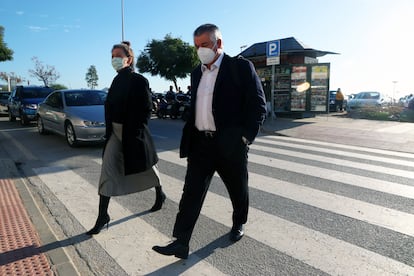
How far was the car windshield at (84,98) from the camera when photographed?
978 cm

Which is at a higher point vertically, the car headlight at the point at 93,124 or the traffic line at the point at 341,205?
the car headlight at the point at 93,124

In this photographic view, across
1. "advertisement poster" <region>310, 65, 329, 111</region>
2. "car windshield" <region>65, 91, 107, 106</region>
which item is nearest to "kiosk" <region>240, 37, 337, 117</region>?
"advertisement poster" <region>310, 65, 329, 111</region>

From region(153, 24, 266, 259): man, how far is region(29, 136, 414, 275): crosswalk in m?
0.45

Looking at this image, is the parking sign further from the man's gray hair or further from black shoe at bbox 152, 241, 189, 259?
black shoe at bbox 152, 241, 189, 259

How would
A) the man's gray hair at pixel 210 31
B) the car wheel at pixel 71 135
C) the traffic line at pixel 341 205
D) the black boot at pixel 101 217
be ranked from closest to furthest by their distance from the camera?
the man's gray hair at pixel 210 31, the black boot at pixel 101 217, the traffic line at pixel 341 205, the car wheel at pixel 71 135

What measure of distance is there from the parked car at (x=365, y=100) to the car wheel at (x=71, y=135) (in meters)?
18.6

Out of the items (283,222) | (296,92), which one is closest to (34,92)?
(296,92)

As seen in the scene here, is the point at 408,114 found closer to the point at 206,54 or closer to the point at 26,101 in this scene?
the point at 206,54

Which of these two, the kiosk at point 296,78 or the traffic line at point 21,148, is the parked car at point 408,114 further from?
the traffic line at point 21,148

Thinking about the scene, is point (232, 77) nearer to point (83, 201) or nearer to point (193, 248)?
point (193, 248)

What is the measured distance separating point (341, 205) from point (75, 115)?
6.66m

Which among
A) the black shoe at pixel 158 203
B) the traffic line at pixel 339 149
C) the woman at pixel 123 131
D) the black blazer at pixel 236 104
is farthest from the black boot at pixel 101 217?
the traffic line at pixel 339 149

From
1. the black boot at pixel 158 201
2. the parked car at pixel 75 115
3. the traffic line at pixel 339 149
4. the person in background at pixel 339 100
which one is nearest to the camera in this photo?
the black boot at pixel 158 201

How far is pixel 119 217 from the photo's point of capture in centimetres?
418
